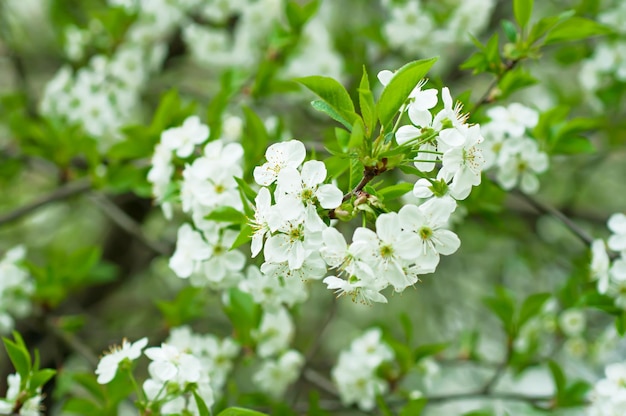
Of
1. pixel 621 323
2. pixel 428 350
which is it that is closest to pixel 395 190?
pixel 621 323

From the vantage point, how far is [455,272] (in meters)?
3.70

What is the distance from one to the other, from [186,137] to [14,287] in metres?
0.96

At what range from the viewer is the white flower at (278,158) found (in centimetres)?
135

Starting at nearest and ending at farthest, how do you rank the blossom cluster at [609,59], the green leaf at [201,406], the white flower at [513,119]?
the green leaf at [201,406] → the white flower at [513,119] → the blossom cluster at [609,59]

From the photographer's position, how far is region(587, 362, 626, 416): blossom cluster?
1787mm

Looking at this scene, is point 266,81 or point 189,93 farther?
point 189,93

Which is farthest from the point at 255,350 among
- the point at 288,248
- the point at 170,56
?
the point at 170,56

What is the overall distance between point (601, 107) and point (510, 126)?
3.89ft

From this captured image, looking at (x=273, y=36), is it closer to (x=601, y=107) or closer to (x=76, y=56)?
(x=76, y=56)

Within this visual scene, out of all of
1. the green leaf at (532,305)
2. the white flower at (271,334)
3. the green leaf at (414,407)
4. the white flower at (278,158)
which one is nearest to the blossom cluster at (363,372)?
the white flower at (271,334)

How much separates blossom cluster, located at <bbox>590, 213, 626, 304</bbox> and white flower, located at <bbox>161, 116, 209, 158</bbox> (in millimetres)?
1173

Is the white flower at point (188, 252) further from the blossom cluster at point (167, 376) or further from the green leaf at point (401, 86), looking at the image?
the green leaf at point (401, 86)

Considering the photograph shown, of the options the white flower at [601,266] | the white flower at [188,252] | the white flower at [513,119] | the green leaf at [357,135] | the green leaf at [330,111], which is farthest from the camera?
the white flower at [513,119]

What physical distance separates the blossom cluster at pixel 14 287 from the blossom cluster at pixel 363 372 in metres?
1.17
